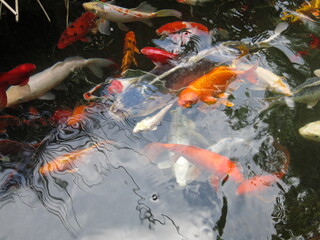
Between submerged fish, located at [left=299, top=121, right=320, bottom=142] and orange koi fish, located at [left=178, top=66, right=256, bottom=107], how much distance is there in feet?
1.92

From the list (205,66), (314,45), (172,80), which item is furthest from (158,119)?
(314,45)

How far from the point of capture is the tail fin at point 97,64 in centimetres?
296

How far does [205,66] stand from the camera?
2.91 m

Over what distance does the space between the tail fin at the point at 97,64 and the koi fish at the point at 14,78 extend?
1.72ft

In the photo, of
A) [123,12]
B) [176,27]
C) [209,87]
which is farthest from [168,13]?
[209,87]

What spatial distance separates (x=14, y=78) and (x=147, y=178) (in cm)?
133

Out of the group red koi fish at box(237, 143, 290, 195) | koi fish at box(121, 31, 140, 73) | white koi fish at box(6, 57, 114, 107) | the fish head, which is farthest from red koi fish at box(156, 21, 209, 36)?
red koi fish at box(237, 143, 290, 195)

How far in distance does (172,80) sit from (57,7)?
166 cm

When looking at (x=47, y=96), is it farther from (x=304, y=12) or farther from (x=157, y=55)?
(x=304, y=12)

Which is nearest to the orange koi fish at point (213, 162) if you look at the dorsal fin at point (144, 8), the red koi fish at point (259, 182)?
the red koi fish at point (259, 182)

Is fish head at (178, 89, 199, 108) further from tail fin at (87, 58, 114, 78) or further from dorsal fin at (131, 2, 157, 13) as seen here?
dorsal fin at (131, 2, 157, 13)

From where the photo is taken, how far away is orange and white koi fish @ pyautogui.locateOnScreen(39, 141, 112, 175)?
2268 mm

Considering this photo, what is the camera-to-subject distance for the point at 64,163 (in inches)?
90.2

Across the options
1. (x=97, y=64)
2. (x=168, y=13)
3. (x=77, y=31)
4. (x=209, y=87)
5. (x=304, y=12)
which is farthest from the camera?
(x=304, y=12)
